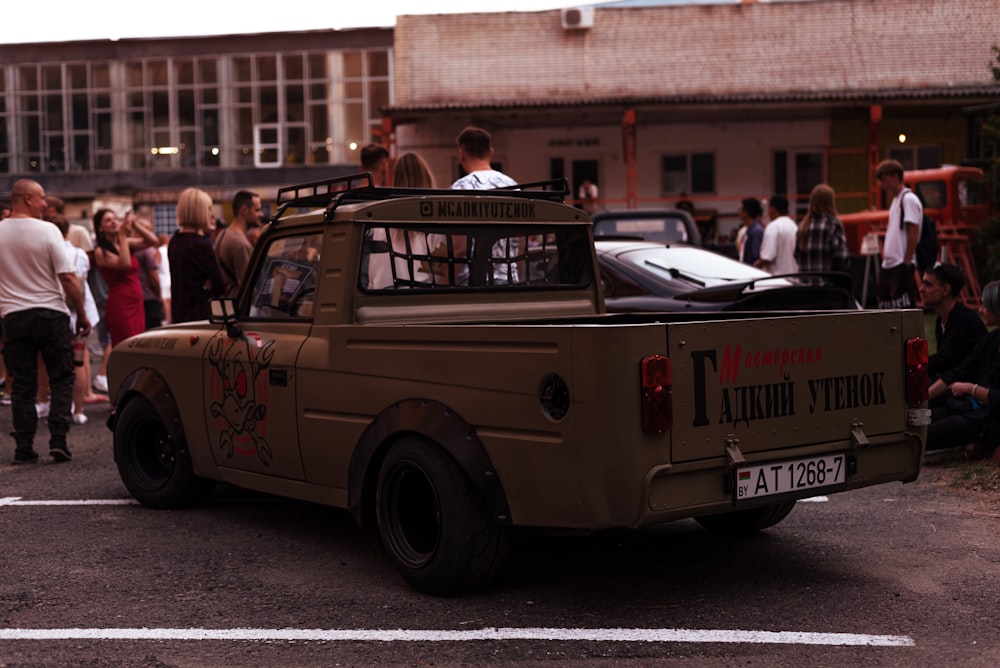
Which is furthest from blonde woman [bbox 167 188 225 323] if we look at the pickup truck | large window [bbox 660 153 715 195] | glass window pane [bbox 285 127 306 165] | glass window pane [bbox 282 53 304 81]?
glass window pane [bbox 282 53 304 81]

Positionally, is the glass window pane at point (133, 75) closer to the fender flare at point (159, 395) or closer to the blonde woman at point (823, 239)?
the blonde woman at point (823, 239)

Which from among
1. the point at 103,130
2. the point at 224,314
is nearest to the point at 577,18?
the point at 103,130

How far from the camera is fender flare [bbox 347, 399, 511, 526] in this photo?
478cm

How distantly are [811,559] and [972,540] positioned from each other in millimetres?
930

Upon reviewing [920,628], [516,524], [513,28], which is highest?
[513,28]

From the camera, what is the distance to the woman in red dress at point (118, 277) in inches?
433

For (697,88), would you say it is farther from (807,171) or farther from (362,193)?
(362,193)

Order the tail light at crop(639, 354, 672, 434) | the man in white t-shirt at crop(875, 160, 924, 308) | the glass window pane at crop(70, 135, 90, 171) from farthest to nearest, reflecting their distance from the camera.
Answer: the glass window pane at crop(70, 135, 90, 171)
the man in white t-shirt at crop(875, 160, 924, 308)
the tail light at crop(639, 354, 672, 434)

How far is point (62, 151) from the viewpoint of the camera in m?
47.9

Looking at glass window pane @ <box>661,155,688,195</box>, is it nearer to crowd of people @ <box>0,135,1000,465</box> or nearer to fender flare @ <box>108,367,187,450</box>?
crowd of people @ <box>0,135,1000,465</box>

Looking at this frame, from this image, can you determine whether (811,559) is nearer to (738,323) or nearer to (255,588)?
(738,323)

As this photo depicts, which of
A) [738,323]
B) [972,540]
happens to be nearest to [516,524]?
[738,323]

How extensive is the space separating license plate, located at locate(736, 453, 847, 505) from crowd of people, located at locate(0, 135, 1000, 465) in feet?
6.56

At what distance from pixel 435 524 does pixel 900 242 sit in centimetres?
671
